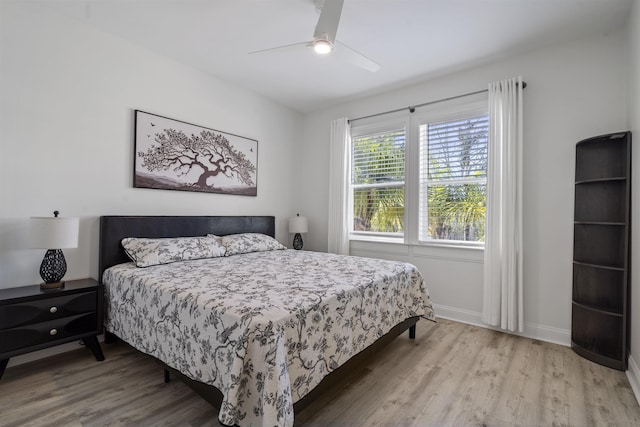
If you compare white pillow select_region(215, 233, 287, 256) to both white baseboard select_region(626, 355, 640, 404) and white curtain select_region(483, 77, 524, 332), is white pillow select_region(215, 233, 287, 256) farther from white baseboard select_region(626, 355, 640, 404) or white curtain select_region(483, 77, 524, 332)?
white baseboard select_region(626, 355, 640, 404)

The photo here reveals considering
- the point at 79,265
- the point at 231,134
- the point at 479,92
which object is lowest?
the point at 79,265

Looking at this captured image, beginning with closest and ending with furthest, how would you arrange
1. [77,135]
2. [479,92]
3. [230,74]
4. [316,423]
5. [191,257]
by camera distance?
[316,423] → [77,135] → [191,257] → [479,92] → [230,74]

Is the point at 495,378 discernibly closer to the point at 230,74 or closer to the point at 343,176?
the point at 343,176

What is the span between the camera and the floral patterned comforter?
1.33 m

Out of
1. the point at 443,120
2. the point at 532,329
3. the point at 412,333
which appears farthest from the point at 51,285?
the point at 532,329

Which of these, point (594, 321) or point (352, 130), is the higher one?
point (352, 130)

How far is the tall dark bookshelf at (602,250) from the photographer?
227cm

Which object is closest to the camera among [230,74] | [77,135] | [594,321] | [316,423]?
[316,423]

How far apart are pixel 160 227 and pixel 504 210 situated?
10.9ft

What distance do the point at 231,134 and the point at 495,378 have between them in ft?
11.5

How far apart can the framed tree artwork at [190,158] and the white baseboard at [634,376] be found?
3783 millimetres

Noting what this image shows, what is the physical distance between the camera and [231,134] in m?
3.73

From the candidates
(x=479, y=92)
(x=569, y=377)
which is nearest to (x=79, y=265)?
(x=569, y=377)

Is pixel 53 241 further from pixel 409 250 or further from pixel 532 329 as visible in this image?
pixel 532 329
